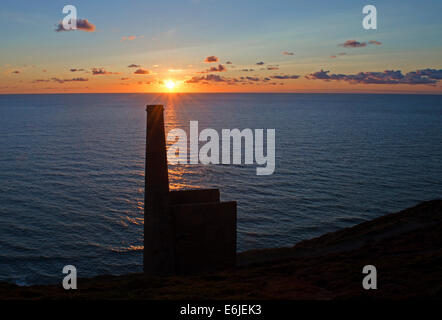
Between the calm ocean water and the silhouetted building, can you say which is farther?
the calm ocean water

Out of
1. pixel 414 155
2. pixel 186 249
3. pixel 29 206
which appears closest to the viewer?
pixel 186 249

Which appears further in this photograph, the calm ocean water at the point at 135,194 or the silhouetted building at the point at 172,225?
the calm ocean water at the point at 135,194

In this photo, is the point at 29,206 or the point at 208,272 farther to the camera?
the point at 29,206

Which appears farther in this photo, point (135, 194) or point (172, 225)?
point (135, 194)

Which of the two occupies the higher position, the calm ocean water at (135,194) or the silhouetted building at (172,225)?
the silhouetted building at (172,225)

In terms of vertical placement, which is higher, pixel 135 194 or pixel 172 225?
pixel 172 225

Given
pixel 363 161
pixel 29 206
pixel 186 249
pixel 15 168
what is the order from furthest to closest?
pixel 363 161 → pixel 15 168 → pixel 29 206 → pixel 186 249

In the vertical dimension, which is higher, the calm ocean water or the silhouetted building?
the silhouetted building

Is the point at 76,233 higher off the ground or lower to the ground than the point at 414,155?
lower
